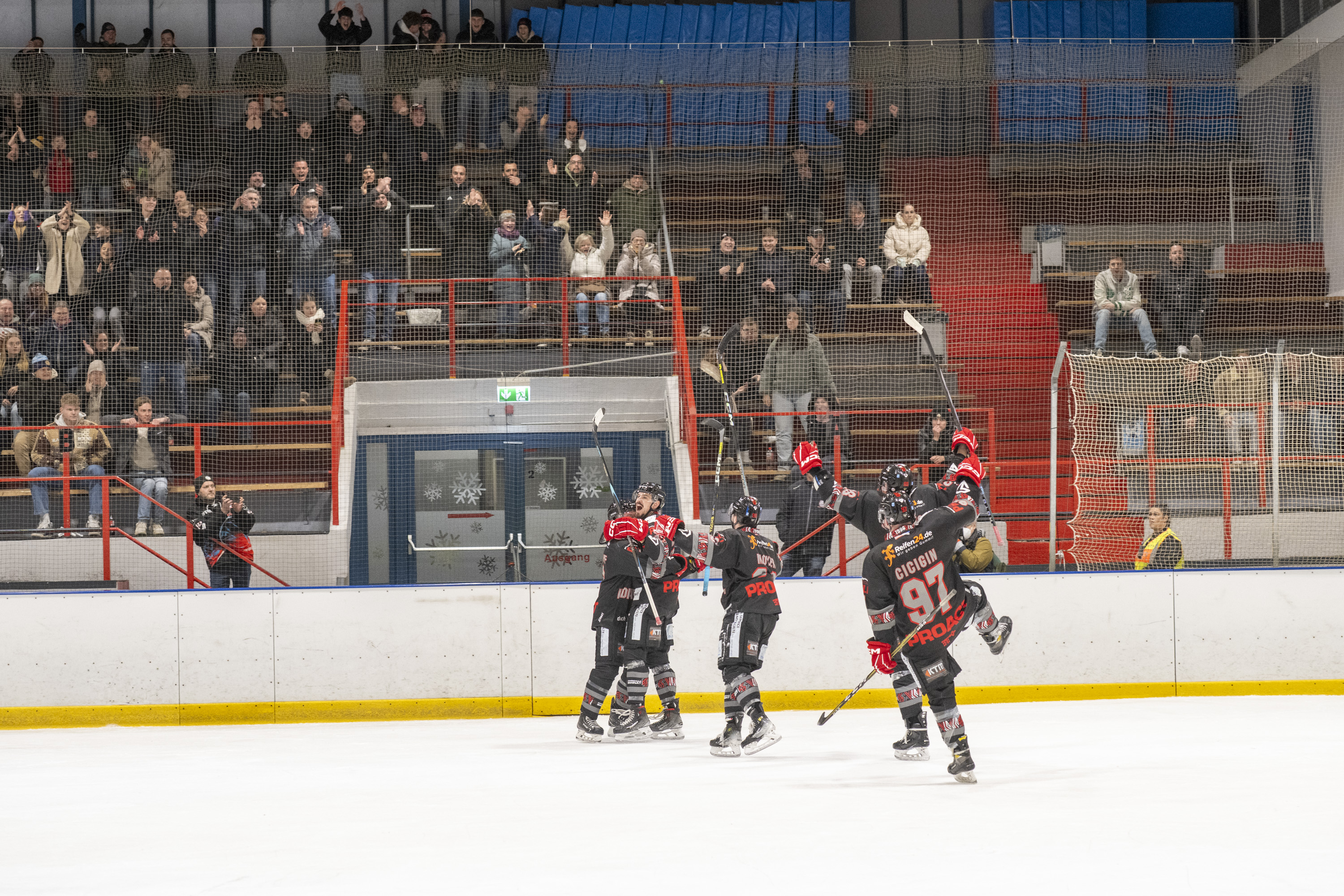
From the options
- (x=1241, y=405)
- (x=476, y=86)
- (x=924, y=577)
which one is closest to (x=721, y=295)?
(x=476, y=86)

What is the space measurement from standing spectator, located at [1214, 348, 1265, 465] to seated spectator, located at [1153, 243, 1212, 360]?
1.56m

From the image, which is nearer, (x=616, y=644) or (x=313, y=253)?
(x=616, y=644)

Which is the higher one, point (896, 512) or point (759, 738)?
point (896, 512)

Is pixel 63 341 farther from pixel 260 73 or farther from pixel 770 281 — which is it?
pixel 770 281

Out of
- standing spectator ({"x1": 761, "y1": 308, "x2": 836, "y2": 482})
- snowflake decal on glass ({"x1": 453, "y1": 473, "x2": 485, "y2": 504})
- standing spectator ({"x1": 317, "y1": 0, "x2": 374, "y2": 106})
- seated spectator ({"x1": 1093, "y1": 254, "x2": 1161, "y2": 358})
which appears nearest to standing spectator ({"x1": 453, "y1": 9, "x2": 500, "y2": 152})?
standing spectator ({"x1": 317, "y1": 0, "x2": 374, "y2": 106})

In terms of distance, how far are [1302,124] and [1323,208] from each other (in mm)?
776

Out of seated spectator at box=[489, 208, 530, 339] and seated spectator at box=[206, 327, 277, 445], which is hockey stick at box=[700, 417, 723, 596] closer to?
seated spectator at box=[489, 208, 530, 339]

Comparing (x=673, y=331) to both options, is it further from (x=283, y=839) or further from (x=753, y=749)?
(x=283, y=839)

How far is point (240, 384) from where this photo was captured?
10.1 m

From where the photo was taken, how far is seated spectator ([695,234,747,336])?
36.4 ft

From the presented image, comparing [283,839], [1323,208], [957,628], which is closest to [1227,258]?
[1323,208]

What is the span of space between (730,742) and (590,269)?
5.98 meters

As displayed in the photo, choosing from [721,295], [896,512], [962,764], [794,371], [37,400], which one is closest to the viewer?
[962,764]

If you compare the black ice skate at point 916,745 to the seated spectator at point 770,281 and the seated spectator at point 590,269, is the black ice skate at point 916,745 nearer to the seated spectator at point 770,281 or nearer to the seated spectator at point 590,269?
the seated spectator at point 770,281
